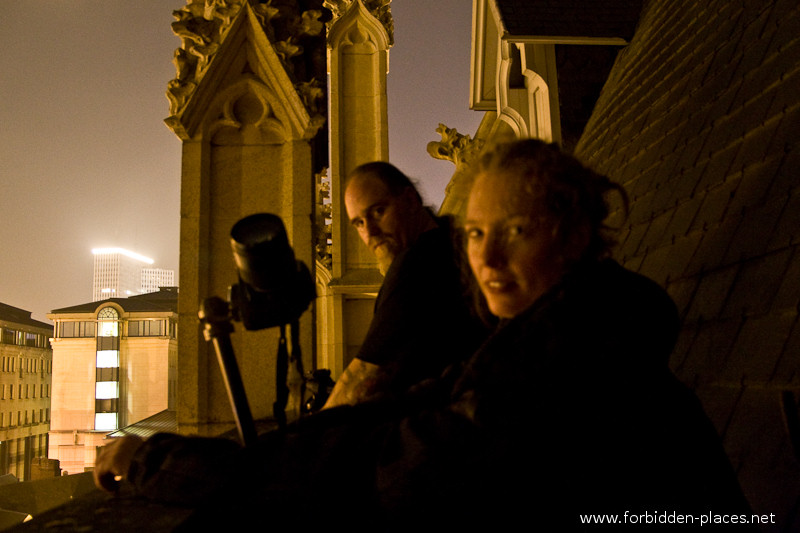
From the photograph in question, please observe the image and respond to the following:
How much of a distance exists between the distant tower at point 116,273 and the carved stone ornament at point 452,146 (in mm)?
130742

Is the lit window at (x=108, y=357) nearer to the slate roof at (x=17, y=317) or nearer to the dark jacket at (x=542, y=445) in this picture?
the slate roof at (x=17, y=317)

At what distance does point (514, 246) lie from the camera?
3.40ft

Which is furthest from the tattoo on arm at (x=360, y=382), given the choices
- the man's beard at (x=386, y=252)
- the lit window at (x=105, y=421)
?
the lit window at (x=105, y=421)

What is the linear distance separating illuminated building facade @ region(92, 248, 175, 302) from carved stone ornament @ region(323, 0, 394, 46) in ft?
422

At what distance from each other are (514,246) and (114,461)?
82 cm

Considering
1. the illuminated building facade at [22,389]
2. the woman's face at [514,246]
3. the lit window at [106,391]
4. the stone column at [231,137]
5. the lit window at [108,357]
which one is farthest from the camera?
the illuminated building facade at [22,389]

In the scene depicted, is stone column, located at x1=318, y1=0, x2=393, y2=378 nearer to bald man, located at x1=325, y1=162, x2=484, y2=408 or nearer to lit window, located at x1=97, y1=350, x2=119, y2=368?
bald man, located at x1=325, y1=162, x2=484, y2=408

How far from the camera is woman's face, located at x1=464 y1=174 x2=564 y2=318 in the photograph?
1.03 meters

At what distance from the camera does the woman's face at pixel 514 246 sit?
1.03 metres

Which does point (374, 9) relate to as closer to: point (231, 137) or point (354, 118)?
point (354, 118)

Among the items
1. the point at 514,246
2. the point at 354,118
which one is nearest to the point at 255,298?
the point at 514,246

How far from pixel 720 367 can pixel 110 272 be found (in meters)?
143

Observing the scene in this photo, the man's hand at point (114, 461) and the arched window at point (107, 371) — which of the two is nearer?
the man's hand at point (114, 461)

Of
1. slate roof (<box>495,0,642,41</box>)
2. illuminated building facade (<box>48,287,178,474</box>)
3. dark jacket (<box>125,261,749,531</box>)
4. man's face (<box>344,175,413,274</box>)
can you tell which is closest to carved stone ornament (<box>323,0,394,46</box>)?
slate roof (<box>495,0,642,41</box>)
